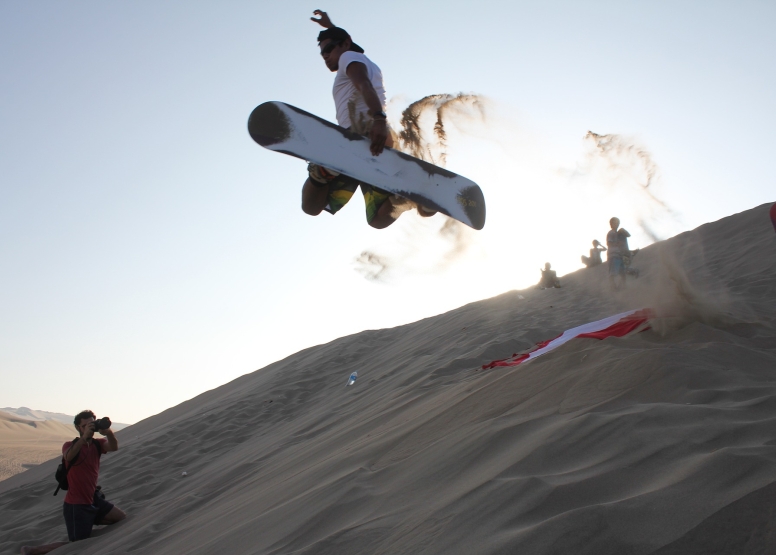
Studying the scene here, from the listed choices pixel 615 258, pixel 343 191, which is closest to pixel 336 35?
pixel 343 191

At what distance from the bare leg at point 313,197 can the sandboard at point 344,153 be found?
235 millimetres

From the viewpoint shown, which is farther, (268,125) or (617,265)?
(617,265)

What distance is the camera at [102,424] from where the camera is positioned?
4.70m

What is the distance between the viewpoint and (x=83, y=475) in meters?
4.73

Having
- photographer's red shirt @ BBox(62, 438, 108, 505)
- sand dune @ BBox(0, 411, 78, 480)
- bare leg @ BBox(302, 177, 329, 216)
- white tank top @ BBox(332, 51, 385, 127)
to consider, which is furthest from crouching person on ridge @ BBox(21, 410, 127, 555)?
sand dune @ BBox(0, 411, 78, 480)

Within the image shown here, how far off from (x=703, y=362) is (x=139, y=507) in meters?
4.70

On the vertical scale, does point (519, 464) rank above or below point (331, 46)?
below

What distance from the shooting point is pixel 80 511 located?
4.59 m

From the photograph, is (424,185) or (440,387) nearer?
(424,185)

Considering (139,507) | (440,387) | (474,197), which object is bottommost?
(139,507)

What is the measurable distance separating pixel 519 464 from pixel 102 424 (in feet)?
12.7

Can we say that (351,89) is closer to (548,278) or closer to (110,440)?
(110,440)

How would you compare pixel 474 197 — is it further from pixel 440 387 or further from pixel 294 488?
pixel 294 488

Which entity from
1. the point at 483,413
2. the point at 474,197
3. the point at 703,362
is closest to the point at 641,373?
the point at 703,362
